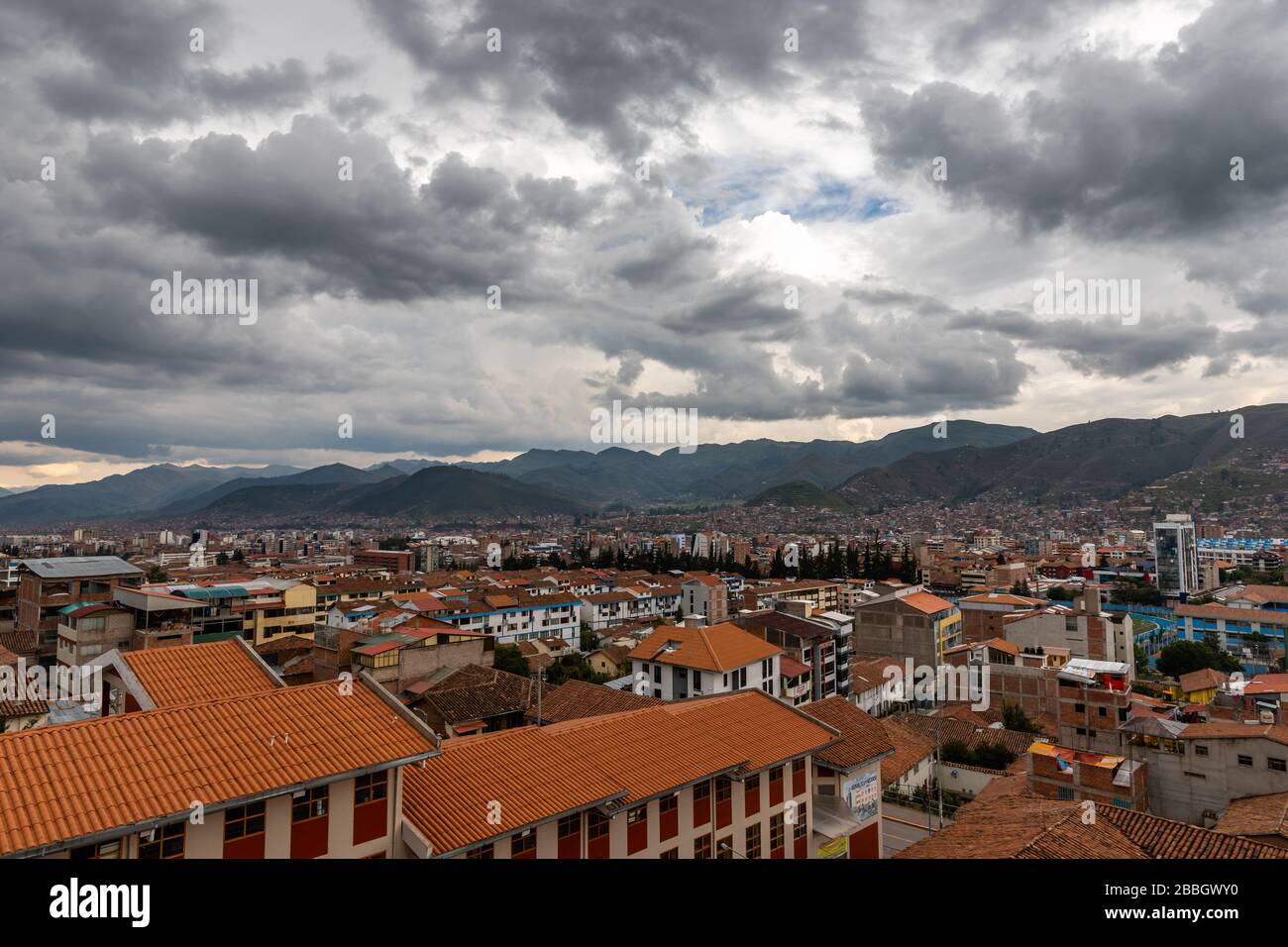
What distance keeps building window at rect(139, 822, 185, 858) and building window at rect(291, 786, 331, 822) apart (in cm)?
144

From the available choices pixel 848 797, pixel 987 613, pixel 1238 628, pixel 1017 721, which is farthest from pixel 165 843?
pixel 1238 628

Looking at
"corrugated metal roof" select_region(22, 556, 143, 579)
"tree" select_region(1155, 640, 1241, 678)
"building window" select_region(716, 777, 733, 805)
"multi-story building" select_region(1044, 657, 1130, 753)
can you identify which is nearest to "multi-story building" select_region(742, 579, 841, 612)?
"tree" select_region(1155, 640, 1241, 678)

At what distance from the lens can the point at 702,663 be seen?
1348 inches

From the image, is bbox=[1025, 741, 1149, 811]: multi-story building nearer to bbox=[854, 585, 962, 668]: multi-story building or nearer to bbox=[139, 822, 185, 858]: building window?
bbox=[139, 822, 185, 858]: building window

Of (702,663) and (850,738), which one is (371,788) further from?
(702,663)

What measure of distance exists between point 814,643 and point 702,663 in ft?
43.2

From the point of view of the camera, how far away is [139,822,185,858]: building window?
9008mm

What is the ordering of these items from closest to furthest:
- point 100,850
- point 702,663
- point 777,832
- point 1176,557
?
point 100,850 < point 777,832 < point 702,663 < point 1176,557

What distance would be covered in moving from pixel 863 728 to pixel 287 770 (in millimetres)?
18699

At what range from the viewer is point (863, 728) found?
23266 millimetres
